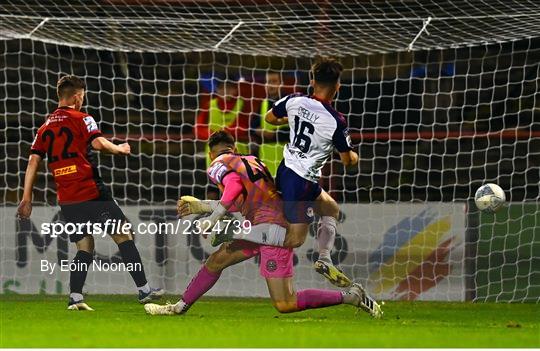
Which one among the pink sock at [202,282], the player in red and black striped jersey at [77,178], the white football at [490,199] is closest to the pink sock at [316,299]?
the pink sock at [202,282]

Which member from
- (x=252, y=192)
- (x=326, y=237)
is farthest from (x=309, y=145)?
(x=326, y=237)

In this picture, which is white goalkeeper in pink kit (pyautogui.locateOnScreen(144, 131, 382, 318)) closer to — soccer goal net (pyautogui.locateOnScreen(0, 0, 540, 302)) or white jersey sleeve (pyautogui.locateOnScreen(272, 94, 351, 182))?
white jersey sleeve (pyautogui.locateOnScreen(272, 94, 351, 182))

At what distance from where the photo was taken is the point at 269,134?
43.5 ft

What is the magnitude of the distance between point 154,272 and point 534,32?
408cm

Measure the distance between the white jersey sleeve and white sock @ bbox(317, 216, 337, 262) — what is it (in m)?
0.51

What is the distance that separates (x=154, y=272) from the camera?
36.9ft

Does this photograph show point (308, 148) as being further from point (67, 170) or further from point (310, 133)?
point (67, 170)

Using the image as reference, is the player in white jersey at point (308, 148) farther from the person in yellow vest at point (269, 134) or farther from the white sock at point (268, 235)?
the person in yellow vest at point (269, 134)

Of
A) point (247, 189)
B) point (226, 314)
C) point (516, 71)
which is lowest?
point (226, 314)

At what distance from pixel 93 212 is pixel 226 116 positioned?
459cm

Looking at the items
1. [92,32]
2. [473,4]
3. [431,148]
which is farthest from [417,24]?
[92,32]

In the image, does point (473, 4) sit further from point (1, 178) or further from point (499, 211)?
point (1, 178)
